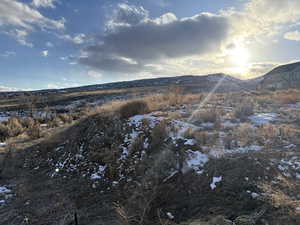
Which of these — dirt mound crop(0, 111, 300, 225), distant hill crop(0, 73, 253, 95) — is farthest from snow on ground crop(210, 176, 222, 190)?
distant hill crop(0, 73, 253, 95)

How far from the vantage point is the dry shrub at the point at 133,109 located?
8503 millimetres

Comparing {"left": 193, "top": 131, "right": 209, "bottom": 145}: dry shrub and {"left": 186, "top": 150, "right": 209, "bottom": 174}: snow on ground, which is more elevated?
{"left": 193, "top": 131, "right": 209, "bottom": 145}: dry shrub

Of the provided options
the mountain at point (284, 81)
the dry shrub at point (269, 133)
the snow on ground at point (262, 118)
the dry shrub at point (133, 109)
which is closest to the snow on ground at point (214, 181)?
the dry shrub at point (269, 133)

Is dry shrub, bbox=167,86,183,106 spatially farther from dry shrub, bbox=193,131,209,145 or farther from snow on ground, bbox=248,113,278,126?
dry shrub, bbox=193,131,209,145

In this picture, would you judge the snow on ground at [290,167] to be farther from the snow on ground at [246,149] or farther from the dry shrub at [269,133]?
the dry shrub at [269,133]

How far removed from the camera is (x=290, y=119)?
8.20 meters

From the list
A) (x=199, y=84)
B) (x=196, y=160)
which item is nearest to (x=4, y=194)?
(x=196, y=160)

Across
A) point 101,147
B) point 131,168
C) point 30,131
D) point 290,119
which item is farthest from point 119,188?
point 30,131

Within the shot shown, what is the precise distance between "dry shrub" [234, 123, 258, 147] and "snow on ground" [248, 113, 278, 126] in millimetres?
1241

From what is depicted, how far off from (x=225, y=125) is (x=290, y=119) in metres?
3.34

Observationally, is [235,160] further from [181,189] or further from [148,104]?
[148,104]

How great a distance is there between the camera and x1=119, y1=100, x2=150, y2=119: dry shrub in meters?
8.50

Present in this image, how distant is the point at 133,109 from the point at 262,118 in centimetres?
574

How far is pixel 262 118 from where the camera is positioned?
27.1ft
